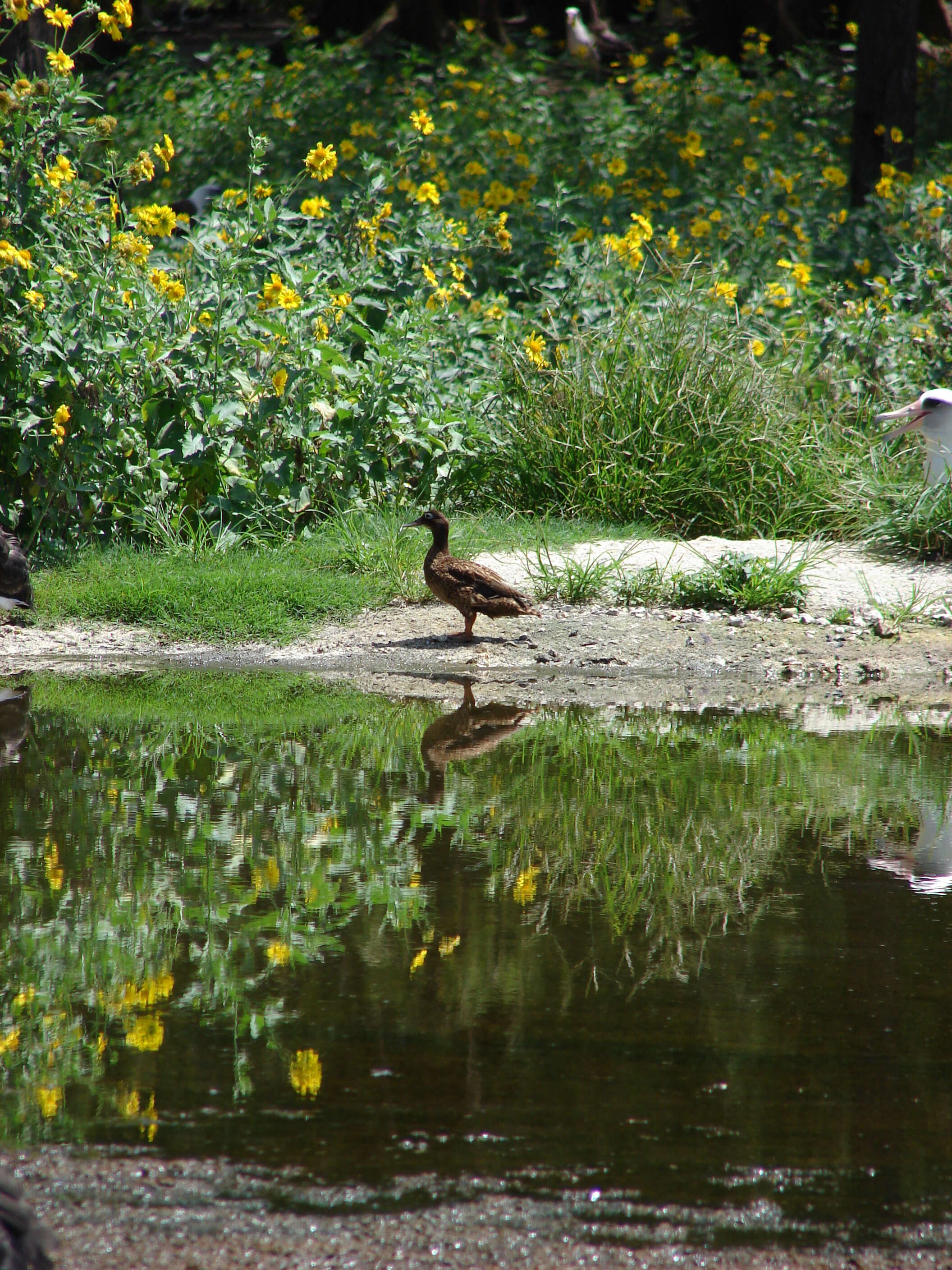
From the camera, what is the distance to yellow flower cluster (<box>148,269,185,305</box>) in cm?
845

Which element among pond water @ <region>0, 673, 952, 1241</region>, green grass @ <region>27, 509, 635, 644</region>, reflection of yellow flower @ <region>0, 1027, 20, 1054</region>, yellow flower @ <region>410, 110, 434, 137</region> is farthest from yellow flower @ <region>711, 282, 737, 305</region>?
reflection of yellow flower @ <region>0, 1027, 20, 1054</region>

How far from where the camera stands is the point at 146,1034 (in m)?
2.99

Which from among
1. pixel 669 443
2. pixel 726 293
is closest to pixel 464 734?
pixel 669 443

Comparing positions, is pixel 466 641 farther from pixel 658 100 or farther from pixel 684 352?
pixel 658 100

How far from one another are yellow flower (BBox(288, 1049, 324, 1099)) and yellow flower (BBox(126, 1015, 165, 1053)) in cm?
32

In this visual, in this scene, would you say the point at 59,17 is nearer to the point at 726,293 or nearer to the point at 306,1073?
the point at 726,293

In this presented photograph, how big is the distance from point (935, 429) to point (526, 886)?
255 inches

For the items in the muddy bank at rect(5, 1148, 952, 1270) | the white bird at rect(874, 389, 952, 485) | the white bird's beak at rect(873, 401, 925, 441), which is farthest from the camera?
the white bird's beak at rect(873, 401, 925, 441)

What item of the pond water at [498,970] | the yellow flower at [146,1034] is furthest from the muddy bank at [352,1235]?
the yellow flower at [146,1034]

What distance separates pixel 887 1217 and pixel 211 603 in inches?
244

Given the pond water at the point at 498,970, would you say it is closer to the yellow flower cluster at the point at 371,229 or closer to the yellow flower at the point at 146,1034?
the yellow flower at the point at 146,1034

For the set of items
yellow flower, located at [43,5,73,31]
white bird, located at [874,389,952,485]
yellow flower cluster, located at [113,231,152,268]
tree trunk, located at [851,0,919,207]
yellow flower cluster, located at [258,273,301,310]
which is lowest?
white bird, located at [874,389,952,485]

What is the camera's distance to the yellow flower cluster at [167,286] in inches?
333

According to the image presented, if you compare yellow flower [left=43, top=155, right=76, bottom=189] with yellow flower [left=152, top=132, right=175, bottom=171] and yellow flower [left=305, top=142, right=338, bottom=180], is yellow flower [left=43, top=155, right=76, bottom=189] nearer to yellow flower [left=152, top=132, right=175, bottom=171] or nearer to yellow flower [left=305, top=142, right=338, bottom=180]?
yellow flower [left=152, top=132, right=175, bottom=171]
